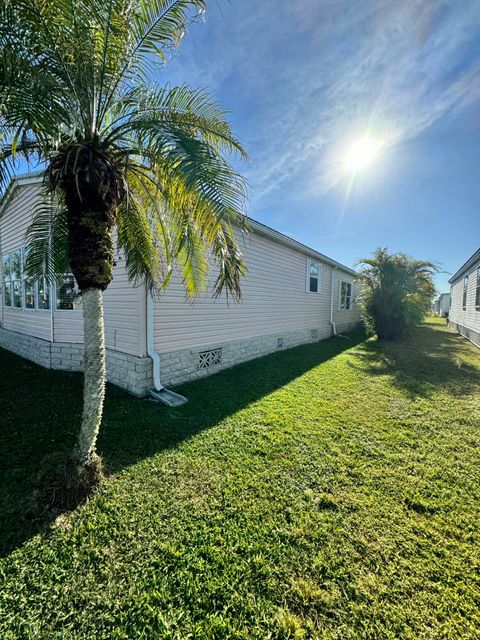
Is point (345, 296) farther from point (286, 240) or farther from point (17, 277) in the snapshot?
point (17, 277)

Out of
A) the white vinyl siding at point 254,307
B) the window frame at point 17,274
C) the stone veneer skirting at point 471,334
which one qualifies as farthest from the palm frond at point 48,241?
the stone veneer skirting at point 471,334

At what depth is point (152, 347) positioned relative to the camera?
512 cm

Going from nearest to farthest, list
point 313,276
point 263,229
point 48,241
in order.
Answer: point 48,241
point 263,229
point 313,276

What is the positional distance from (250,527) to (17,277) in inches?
370

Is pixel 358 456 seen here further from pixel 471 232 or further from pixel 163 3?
pixel 471 232

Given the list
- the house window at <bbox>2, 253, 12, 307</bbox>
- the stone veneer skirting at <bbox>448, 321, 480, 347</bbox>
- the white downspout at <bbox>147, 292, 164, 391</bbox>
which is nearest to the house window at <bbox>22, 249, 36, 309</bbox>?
the house window at <bbox>2, 253, 12, 307</bbox>

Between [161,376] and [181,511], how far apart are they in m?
3.08

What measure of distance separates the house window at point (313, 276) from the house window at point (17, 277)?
985cm

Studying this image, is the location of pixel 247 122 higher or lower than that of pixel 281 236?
higher

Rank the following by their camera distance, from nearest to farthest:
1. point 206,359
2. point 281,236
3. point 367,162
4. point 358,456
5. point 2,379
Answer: point 358,456, point 2,379, point 206,359, point 367,162, point 281,236

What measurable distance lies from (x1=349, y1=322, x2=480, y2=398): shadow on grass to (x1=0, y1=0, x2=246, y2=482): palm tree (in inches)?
222

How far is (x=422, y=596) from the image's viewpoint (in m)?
1.75

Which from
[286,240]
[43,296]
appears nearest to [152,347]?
[43,296]

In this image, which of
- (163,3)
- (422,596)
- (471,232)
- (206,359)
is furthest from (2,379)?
(471,232)
